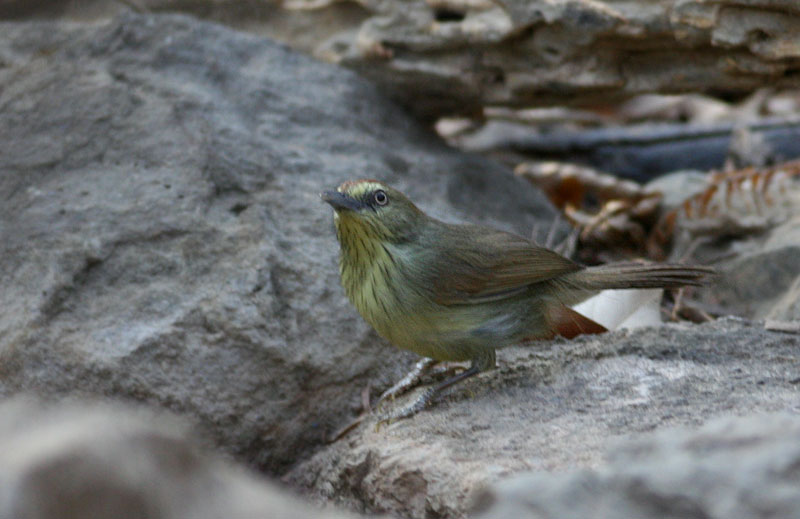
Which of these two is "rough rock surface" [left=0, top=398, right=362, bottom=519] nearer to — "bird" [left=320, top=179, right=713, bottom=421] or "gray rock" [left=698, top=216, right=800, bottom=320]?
"bird" [left=320, top=179, right=713, bottom=421]

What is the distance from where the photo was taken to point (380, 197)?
386 centimetres

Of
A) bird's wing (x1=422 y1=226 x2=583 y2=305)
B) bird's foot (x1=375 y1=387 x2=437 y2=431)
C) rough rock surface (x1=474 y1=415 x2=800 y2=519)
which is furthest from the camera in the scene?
bird's wing (x1=422 y1=226 x2=583 y2=305)

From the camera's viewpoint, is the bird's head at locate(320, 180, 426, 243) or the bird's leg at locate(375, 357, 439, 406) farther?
the bird's leg at locate(375, 357, 439, 406)

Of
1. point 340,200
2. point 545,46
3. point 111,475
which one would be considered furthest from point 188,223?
point 111,475

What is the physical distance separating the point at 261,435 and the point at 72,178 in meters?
1.67

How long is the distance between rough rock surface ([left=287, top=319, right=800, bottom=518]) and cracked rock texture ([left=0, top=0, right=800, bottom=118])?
150 cm

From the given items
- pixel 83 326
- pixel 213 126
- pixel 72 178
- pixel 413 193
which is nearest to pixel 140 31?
pixel 213 126

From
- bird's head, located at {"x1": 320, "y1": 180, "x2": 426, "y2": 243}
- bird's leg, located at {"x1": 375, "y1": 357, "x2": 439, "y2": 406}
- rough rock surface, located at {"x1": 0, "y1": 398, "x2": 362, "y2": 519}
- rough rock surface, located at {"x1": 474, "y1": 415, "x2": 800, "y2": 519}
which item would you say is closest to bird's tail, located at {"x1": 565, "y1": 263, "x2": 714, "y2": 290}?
bird's leg, located at {"x1": 375, "y1": 357, "x2": 439, "y2": 406}

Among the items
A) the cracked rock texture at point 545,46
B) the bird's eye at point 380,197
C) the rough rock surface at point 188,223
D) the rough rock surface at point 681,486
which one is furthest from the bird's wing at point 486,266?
the rough rock surface at point 681,486

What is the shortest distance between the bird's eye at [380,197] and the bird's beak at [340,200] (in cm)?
9

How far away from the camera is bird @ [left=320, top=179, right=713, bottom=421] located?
3.71m

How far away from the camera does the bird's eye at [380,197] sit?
12.6ft

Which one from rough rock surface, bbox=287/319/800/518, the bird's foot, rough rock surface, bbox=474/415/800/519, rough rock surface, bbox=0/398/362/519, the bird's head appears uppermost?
rough rock surface, bbox=0/398/362/519

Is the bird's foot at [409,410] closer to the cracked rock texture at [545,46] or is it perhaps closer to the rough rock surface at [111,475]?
the rough rock surface at [111,475]
